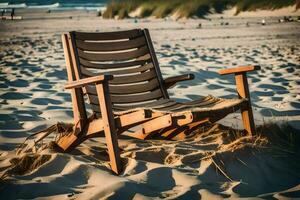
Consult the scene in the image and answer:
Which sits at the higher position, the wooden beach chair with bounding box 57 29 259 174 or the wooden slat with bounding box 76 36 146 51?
the wooden slat with bounding box 76 36 146 51

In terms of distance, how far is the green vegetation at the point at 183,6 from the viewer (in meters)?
20.9

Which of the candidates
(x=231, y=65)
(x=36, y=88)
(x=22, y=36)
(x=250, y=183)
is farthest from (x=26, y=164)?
(x=22, y=36)

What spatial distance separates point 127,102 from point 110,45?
0.67m

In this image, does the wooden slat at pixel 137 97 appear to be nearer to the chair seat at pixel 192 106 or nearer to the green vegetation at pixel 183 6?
the chair seat at pixel 192 106

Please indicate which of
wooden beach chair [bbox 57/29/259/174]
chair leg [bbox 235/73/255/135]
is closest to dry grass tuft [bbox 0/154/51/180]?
wooden beach chair [bbox 57/29/259/174]

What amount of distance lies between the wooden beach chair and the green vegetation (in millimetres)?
16794

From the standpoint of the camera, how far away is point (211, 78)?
21.9 feet

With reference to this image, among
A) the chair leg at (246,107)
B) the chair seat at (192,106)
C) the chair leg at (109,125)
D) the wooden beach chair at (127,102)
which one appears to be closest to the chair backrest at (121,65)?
the wooden beach chair at (127,102)

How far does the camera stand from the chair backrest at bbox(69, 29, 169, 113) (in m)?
3.91

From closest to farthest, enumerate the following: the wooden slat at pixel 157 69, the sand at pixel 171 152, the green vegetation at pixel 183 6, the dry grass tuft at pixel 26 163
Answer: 1. the sand at pixel 171 152
2. the dry grass tuft at pixel 26 163
3. the wooden slat at pixel 157 69
4. the green vegetation at pixel 183 6

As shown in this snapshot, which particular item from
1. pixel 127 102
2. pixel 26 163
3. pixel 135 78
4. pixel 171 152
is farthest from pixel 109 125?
pixel 135 78

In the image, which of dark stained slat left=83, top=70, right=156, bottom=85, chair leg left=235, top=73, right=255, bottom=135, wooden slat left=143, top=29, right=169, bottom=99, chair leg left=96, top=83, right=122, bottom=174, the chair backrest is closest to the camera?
chair leg left=96, top=83, right=122, bottom=174

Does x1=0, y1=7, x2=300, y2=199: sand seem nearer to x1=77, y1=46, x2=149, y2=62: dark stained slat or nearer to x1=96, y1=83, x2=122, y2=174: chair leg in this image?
x1=96, y1=83, x2=122, y2=174: chair leg

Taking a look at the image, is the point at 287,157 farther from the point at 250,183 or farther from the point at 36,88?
the point at 36,88
